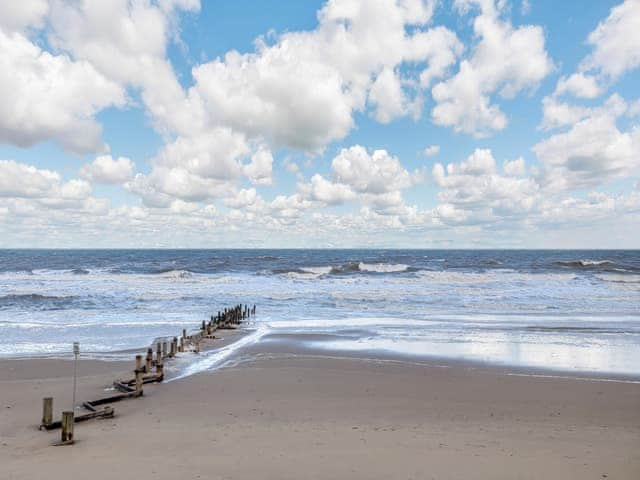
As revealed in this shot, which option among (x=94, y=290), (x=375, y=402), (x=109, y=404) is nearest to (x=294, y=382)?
(x=375, y=402)

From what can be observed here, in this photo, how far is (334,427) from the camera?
869 centimetres

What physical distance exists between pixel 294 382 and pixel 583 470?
7.27 metres

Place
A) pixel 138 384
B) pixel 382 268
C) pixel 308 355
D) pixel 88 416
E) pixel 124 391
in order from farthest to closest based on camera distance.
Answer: pixel 382 268 < pixel 308 355 < pixel 124 391 < pixel 138 384 < pixel 88 416

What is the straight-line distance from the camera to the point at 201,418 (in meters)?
9.38

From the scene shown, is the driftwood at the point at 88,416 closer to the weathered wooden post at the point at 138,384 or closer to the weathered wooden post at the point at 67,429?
the weathered wooden post at the point at 67,429

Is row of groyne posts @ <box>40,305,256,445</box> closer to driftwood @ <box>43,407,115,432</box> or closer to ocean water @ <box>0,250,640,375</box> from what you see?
driftwood @ <box>43,407,115,432</box>

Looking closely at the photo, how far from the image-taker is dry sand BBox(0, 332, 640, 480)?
6.83 metres

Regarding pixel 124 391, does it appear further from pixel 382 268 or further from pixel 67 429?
pixel 382 268

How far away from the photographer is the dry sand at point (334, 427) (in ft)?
22.4

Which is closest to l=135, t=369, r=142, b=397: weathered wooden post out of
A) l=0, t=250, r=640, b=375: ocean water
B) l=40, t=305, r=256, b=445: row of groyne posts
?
l=40, t=305, r=256, b=445: row of groyne posts

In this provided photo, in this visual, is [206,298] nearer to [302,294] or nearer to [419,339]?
[302,294]

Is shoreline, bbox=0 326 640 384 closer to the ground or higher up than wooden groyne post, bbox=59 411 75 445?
closer to the ground

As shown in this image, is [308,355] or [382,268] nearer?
[308,355]

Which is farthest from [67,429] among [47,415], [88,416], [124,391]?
[124,391]
